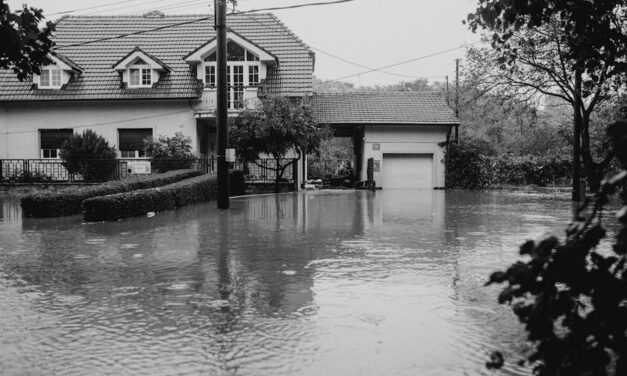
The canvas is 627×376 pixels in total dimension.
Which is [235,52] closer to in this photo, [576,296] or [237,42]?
[237,42]

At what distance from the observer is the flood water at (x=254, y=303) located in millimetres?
4371

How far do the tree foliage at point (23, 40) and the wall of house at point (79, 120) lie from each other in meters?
26.0

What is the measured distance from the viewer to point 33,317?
5.61 metres

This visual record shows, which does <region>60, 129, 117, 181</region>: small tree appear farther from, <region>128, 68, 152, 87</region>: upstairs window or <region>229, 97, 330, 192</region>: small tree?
<region>229, 97, 330, 192</region>: small tree

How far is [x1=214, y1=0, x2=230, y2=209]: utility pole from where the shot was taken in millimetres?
17922

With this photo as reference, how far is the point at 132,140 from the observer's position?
3106cm

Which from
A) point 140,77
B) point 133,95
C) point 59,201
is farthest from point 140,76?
point 59,201

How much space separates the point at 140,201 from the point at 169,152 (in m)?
13.2

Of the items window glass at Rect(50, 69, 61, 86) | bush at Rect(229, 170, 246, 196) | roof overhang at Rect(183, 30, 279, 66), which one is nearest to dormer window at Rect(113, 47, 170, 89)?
roof overhang at Rect(183, 30, 279, 66)

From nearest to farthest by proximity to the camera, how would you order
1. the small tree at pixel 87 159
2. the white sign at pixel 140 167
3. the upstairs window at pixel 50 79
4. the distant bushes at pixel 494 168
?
the white sign at pixel 140 167 < the small tree at pixel 87 159 < the upstairs window at pixel 50 79 < the distant bushes at pixel 494 168

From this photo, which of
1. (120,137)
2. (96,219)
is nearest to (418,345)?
(96,219)

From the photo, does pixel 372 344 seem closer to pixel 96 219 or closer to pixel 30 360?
pixel 30 360

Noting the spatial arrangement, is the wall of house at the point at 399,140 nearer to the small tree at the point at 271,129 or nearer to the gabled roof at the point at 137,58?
the small tree at the point at 271,129

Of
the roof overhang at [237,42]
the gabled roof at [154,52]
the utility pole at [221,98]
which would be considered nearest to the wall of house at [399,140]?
the gabled roof at [154,52]
